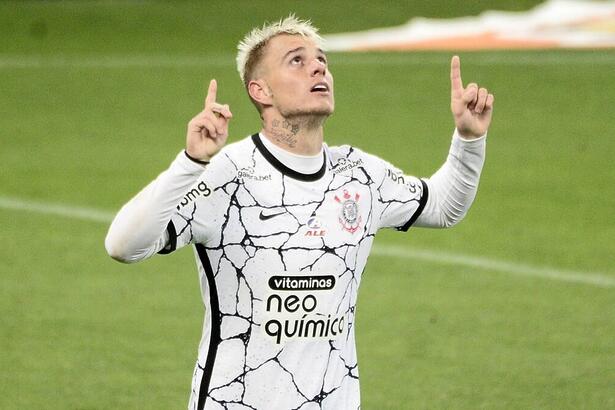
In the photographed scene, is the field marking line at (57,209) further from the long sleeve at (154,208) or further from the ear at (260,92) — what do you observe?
the long sleeve at (154,208)

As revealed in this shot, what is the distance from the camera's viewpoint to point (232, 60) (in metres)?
17.8

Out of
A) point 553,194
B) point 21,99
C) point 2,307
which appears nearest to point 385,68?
point 21,99

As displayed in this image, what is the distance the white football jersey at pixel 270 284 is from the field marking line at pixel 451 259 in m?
4.78

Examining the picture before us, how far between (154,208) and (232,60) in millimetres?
13054

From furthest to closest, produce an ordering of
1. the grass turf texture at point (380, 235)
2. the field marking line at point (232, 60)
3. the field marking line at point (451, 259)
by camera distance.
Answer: the field marking line at point (232, 60), the field marking line at point (451, 259), the grass turf texture at point (380, 235)

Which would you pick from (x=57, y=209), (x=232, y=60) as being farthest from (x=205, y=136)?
(x=232, y=60)

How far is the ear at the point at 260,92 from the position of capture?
541 centimetres

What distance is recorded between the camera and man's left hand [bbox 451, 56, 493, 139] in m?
5.59

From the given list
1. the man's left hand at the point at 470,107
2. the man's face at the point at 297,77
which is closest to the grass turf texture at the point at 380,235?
the man's left hand at the point at 470,107

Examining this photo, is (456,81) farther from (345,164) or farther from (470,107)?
(345,164)

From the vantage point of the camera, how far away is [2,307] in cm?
934

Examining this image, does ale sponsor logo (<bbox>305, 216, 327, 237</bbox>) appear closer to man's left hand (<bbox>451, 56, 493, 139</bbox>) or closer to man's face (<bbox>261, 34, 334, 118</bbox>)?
man's face (<bbox>261, 34, 334, 118</bbox>)

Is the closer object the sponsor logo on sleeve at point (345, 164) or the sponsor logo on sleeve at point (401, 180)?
the sponsor logo on sleeve at point (345, 164)

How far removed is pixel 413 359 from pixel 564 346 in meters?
0.86
